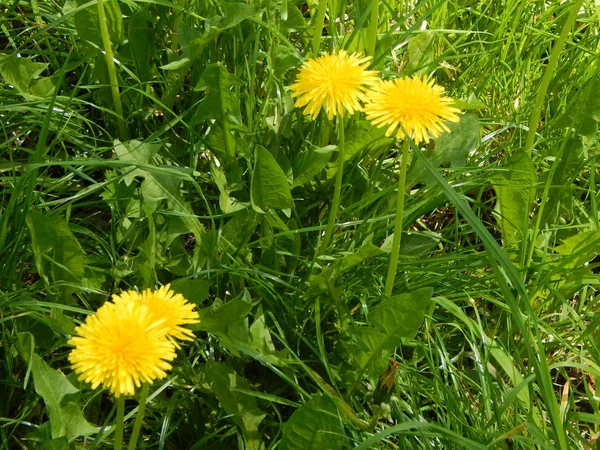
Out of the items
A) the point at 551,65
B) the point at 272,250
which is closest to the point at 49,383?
the point at 272,250

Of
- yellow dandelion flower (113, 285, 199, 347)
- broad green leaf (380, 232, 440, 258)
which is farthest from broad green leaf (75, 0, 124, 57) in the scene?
yellow dandelion flower (113, 285, 199, 347)

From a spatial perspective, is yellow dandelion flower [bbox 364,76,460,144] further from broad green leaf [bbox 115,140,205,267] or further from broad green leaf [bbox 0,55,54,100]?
broad green leaf [bbox 0,55,54,100]

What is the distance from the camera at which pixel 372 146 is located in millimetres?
1794

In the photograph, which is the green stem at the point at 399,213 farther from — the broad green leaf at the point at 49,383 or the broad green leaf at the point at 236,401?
the broad green leaf at the point at 49,383

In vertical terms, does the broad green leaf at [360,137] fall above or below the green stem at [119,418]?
above

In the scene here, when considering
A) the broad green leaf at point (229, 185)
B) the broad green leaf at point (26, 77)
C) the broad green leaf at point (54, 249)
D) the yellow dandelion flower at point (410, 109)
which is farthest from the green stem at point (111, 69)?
the yellow dandelion flower at point (410, 109)

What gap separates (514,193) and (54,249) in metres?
0.98

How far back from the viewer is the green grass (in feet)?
4.65

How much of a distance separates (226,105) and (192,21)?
1.21 ft

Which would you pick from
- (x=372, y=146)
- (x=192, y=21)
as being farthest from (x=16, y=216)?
(x=372, y=146)

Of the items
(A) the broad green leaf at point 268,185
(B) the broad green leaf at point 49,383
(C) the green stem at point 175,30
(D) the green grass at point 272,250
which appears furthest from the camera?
(C) the green stem at point 175,30

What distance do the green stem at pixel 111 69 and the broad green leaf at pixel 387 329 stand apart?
76cm

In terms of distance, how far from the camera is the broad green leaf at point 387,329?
1.32 meters

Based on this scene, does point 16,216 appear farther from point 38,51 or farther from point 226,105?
point 38,51
